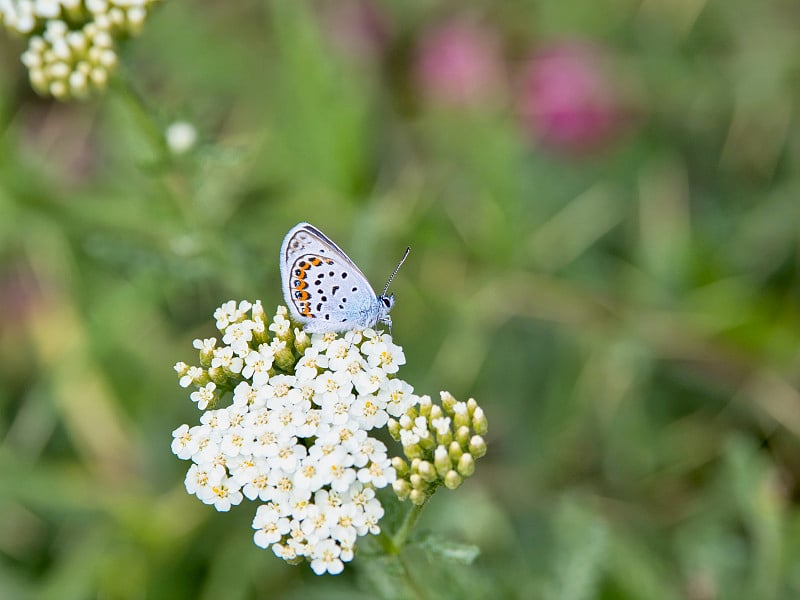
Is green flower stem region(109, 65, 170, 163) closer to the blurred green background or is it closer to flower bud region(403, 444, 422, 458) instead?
the blurred green background

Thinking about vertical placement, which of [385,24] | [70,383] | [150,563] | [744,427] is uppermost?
[385,24]

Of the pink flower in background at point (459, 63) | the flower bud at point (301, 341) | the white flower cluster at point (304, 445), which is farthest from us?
the pink flower in background at point (459, 63)

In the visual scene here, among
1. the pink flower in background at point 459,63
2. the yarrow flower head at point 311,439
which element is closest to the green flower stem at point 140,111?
the yarrow flower head at point 311,439

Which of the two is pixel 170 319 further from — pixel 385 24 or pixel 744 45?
pixel 744 45

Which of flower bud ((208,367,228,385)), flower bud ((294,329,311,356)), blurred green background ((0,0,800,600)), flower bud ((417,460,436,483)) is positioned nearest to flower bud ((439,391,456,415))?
flower bud ((417,460,436,483))

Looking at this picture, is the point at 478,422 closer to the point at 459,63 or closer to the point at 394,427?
the point at 394,427

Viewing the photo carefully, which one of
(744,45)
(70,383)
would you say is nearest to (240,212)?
(70,383)

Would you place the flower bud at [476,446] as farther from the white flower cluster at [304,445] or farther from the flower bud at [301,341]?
the flower bud at [301,341]
